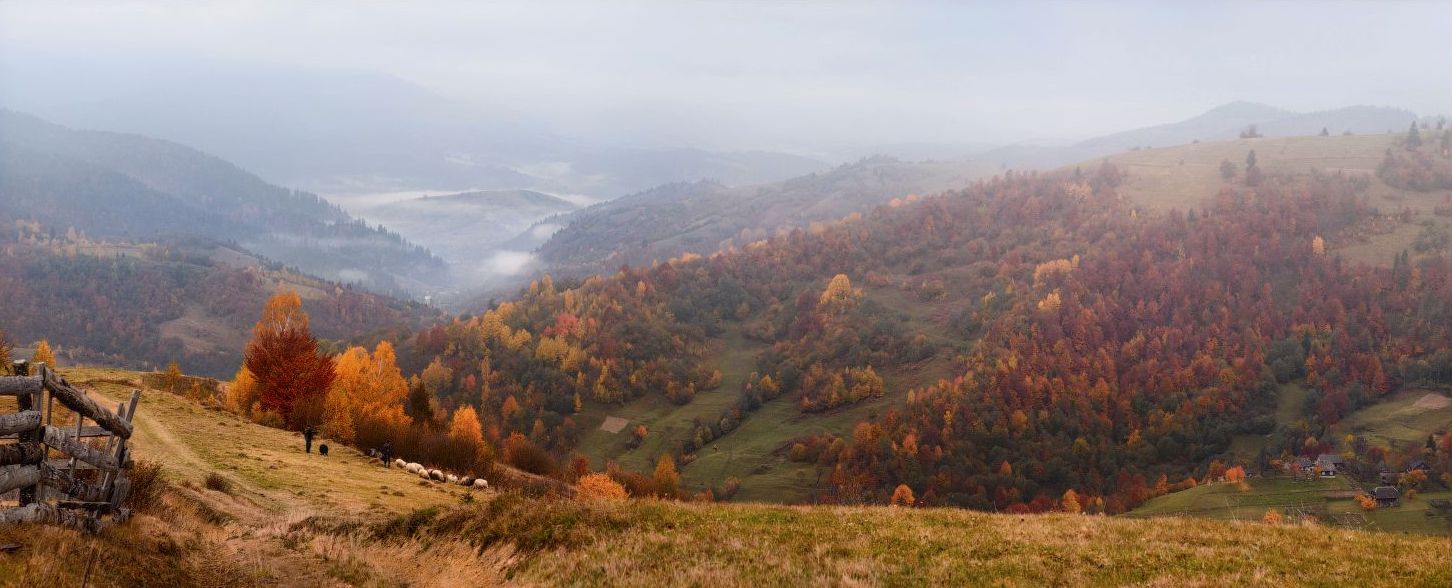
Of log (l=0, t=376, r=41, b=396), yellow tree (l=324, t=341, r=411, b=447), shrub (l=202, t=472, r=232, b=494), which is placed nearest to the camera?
log (l=0, t=376, r=41, b=396)

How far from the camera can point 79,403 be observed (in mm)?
15516

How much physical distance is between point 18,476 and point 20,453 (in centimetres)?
49

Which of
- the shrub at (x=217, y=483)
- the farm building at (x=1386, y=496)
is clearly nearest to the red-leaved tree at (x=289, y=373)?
the shrub at (x=217, y=483)

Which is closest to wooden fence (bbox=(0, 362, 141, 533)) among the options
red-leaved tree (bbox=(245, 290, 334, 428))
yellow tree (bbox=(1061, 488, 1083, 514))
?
red-leaved tree (bbox=(245, 290, 334, 428))

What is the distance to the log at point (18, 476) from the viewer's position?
1372 centimetres

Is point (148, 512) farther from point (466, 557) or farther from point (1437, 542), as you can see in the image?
point (1437, 542)

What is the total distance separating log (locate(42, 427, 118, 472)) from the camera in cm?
1487

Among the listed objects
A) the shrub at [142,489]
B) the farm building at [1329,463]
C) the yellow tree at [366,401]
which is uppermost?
the shrub at [142,489]

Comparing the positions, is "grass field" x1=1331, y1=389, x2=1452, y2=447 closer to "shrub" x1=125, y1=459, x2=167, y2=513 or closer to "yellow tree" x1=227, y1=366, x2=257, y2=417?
"yellow tree" x1=227, y1=366, x2=257, y2=417

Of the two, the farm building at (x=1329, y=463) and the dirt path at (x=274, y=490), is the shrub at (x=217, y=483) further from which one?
the farm building at (x=1329, y=463)

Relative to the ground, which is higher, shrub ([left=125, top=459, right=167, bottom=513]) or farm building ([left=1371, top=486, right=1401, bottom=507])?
shrub ([left=125, top=459, right=167, bottom=513])

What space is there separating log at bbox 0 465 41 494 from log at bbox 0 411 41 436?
0.68m

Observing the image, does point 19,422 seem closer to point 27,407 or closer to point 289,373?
point 27,407

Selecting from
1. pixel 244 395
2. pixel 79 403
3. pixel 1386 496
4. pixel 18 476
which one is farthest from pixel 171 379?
pixel 1386 496
